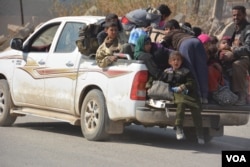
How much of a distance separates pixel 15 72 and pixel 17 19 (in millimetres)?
20585

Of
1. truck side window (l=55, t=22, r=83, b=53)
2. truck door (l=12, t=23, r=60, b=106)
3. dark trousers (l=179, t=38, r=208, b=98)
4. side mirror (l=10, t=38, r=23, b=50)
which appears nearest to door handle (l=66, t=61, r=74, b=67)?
truck side window (l=55, t=22, r=83, b=53)

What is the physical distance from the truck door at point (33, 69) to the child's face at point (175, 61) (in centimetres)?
258

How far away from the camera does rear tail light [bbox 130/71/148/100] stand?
10.7 meters

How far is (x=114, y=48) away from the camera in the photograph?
1163cm

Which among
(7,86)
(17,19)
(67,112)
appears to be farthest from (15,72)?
(17,19)

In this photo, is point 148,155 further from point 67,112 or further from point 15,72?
point 15,72

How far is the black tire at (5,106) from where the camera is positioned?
1343 cm

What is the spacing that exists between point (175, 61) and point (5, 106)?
154 inches

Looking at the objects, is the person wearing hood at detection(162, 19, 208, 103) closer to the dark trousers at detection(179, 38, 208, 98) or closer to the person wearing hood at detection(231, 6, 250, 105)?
the dark trousers at detection(179, 38, 208, 98)

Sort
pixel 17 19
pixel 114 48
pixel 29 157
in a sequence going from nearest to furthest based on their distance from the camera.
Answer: pixel 29 157, pixel 114 48, pixel 17 19

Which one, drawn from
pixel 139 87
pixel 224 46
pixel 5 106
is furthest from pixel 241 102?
pixel 5 106

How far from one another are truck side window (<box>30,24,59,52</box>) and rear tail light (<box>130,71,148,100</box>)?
2597mm

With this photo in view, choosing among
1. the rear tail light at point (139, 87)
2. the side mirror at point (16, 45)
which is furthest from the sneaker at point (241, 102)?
the side mirror at point (16, 45)

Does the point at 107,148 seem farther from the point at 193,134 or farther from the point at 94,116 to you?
the point at 193,134
